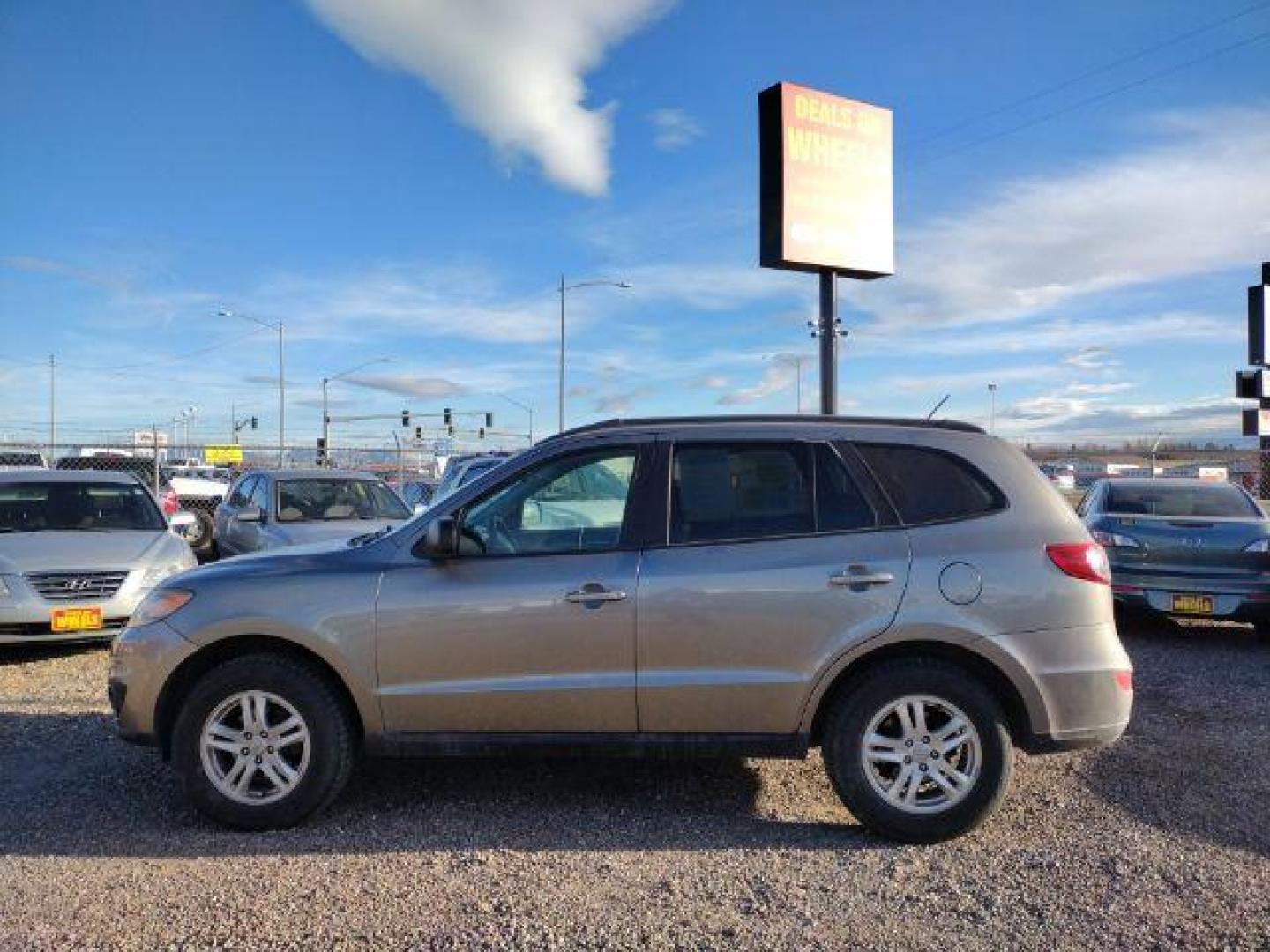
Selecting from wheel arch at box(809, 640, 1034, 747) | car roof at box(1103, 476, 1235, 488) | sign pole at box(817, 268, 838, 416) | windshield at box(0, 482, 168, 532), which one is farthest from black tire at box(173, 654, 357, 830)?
sign pole at box(817, 268, 838, 416)

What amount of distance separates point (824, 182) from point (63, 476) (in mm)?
12798

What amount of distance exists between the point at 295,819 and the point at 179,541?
5.49m

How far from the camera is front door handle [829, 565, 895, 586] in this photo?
417 cm

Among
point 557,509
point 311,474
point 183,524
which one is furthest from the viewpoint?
point 311,474

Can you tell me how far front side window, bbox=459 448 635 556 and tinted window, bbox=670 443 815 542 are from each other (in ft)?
0.85

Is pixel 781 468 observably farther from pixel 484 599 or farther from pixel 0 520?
pixel 0 520

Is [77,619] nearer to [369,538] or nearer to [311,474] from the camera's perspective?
[311,474]

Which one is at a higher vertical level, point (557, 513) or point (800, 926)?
point (557, 513)

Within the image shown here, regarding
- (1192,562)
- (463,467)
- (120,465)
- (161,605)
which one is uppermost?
(120,465)

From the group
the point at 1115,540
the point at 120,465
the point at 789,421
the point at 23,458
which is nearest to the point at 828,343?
the point at 1115,540

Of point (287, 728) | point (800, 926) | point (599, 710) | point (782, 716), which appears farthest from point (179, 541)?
point (800, 926)

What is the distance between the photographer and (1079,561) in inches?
165

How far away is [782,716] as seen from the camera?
13.8 feet

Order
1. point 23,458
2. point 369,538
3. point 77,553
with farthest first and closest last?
point 23,458, point 77,553, point 369,538
